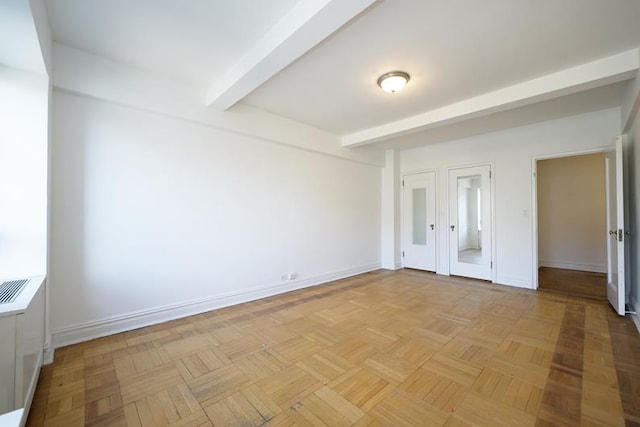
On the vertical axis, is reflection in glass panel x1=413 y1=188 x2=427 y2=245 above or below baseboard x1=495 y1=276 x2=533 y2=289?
above

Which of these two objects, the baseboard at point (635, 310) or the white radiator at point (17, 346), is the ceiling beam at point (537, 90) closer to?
the baseboard at point (635, 310)

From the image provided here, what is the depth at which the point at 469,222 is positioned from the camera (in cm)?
496

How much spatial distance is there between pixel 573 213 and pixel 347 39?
6.34 m

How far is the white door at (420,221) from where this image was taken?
17.4ft

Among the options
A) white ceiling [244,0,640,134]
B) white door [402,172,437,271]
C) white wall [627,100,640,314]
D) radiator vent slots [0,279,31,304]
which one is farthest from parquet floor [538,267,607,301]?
radiator vent slots [0,279,31,304]

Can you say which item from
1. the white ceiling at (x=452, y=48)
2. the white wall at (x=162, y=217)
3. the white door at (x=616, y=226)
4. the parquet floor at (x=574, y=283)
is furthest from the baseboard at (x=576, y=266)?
the white wall at (x=162, y=217)

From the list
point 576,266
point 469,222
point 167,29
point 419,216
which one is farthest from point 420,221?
point 167,29

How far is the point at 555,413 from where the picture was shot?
1.56 metres

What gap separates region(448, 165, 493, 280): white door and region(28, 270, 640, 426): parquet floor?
156 centimetres

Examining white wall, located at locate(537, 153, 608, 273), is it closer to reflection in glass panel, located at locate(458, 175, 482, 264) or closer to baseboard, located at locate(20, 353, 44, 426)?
reflection in glass panel, located at locate(458, 175, 482, 264)

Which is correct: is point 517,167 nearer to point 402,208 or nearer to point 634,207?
point 634,207

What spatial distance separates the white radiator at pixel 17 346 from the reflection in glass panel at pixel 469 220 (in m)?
5.53

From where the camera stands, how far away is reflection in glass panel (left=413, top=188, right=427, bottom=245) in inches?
215

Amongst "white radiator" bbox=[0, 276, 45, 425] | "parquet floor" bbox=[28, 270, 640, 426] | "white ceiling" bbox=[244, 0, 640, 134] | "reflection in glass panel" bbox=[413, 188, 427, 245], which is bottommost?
"parquet floor" bbox=[28, 270, 640, 426]
